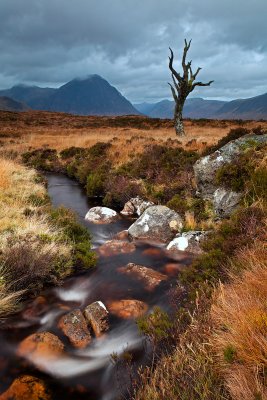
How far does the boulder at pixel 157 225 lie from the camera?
10266mm

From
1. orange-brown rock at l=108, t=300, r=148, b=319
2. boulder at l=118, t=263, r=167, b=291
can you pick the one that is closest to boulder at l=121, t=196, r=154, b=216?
boulder at l=118, t=263, r=167, b=291

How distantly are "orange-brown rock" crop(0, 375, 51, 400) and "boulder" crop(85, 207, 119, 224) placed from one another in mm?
7548

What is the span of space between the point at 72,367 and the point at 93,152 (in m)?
16.4

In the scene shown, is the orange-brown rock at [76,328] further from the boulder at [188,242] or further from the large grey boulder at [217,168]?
the large grey boulder at [217,168]

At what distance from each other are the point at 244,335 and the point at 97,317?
10.9 ft

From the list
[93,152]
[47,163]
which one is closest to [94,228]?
[93,152]

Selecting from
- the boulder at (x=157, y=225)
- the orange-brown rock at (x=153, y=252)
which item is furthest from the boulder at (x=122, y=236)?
the orange-brown rock at (x=153, y=252)

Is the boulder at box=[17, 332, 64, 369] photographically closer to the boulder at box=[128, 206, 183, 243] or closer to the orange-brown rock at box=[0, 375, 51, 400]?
the orange-brown rock at box=[0, 375, 51, 400]

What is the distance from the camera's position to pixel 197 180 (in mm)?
11656

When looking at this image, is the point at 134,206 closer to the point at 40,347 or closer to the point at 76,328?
the point at 76,328

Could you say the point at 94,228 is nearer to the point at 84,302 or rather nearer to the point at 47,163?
the point at 84,302

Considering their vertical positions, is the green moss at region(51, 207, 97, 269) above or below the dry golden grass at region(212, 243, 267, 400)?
below

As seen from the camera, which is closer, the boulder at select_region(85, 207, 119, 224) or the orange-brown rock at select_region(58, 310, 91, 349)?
the orange-brown rock at select_region(58, 310, 91, 349)

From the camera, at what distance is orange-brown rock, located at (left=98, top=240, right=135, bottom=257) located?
9328mm
